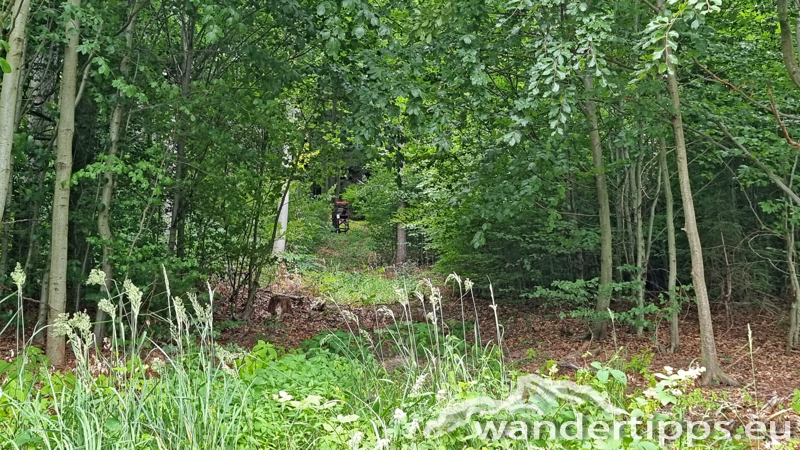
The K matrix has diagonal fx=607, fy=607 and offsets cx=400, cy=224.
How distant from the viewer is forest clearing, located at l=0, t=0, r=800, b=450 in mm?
3004

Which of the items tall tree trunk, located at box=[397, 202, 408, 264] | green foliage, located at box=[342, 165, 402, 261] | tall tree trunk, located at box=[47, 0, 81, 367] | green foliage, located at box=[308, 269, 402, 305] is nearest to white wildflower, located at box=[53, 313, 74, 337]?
tall tree trunk, located at box=[47, 0, 81, 367]

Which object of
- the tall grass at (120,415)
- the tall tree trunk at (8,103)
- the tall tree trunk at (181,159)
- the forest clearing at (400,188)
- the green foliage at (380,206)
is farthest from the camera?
the green foliage at (380,206)

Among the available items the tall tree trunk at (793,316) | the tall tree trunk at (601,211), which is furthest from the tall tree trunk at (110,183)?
the tall tree trunk at (793,316)

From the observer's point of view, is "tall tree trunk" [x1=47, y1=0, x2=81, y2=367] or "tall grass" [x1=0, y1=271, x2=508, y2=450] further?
"tall tree trunk" [x1=47, y1=0, x2=81, y2=367]

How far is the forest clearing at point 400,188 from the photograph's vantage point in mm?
3004

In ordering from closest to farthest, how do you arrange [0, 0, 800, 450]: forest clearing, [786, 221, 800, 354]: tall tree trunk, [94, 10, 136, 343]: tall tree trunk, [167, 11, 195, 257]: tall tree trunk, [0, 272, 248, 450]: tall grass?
[0, 272, 248, 450]: tall grass < [0, 0, 800, 450]: forest clearing < [94, 10, 136, 343]: tall tree trunk < [786, 221, 800, 354]: tall tree trunk < [167, 11, 195, 257]: tall tree trunk

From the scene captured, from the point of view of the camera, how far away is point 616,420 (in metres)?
3.03

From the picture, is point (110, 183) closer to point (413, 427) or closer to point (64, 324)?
point (64, 324)

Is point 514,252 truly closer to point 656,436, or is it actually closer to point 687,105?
point 687,105

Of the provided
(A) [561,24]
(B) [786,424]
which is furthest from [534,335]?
(B) [786,424]

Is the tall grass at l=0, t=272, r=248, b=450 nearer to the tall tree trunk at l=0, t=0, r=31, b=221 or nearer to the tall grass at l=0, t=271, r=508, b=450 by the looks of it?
the tall grass at l=0, t=271, r=508, b=450

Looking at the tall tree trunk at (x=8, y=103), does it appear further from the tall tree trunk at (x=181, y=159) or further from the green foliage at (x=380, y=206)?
the green foliage at (x=380, y=206)

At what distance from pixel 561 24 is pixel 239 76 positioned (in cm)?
399

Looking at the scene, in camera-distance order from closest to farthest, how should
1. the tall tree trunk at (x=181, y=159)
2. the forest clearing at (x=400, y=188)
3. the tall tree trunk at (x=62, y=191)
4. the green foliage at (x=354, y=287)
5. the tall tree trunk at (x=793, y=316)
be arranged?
the forest clearing at (x=400, y=188) → the tall tree trunk at (x=62, y=191) → the tall tree trunk at (x=793, y=316) → the tall tree trunk at (x=181, y=159) → the green foliage at (x=354, y=287)
